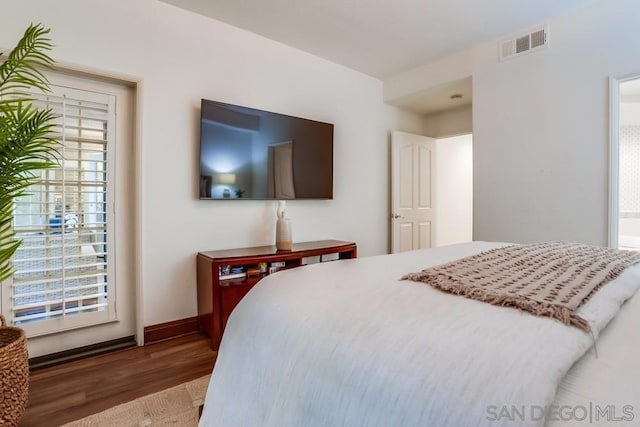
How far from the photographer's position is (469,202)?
575cm

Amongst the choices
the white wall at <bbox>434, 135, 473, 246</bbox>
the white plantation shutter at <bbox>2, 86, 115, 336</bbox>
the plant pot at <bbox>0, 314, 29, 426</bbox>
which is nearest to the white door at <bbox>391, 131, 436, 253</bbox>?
the white wall at <bbox>434, 135, 473, 246</bbox>

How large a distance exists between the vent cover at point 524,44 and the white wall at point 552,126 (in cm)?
5

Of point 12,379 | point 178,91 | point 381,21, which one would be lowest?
point 12,379

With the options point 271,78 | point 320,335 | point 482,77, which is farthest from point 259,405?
point 482,77

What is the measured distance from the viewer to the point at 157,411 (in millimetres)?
1564

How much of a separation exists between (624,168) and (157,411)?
346 centimetres

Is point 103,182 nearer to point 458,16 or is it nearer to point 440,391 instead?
point 440,391

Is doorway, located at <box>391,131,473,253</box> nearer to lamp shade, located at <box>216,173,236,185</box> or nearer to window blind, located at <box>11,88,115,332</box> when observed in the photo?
lamp shade, located at <box>216,173,236,185</box>

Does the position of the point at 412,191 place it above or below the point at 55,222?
above

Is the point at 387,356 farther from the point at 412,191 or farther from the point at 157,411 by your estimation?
the point at 412,191

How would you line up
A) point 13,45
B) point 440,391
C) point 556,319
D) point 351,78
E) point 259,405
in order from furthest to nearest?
1. point 351,78
2. point 13,45
3. point 259,405
4. point 556,319
5. point 440,391

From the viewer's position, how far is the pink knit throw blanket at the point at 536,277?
721 mm

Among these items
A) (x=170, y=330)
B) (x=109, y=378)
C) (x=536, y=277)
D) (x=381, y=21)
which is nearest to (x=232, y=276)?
(x=170, y=330)

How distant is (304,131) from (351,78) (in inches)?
40.5
